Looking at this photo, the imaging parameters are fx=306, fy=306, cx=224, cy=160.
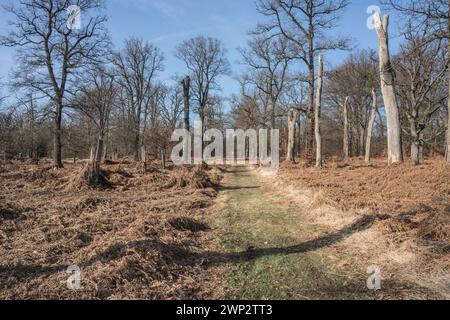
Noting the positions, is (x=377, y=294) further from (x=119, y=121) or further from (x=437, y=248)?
(x=119, y=121)

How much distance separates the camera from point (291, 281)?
403 centimetres

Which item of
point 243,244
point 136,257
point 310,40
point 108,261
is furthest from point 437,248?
point 310,40

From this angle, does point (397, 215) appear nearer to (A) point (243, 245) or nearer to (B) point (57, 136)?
(A) point (243, 245)

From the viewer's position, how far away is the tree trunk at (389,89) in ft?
36.5

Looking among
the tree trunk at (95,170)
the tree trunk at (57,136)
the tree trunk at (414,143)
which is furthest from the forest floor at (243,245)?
the tree trunk at (57,136)

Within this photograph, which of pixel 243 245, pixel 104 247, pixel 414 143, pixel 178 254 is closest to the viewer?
pixel 104 247

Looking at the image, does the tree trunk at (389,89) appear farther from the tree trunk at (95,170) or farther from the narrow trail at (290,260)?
the tree trunk at (95,170)

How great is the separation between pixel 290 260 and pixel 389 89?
922cm

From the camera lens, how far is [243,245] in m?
5.53

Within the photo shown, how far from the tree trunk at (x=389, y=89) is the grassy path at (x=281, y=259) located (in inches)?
225

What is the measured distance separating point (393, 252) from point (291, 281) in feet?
6.24

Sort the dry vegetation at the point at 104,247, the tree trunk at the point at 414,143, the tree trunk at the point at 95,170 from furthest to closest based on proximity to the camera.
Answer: the tree trunk at the point at 414,143 < the tree trunk at the point at 95,170 < the dry vegetation at the point at 104,247

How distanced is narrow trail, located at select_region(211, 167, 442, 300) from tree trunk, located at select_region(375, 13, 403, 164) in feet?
18.9

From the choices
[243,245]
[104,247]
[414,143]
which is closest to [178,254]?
[104,247]
